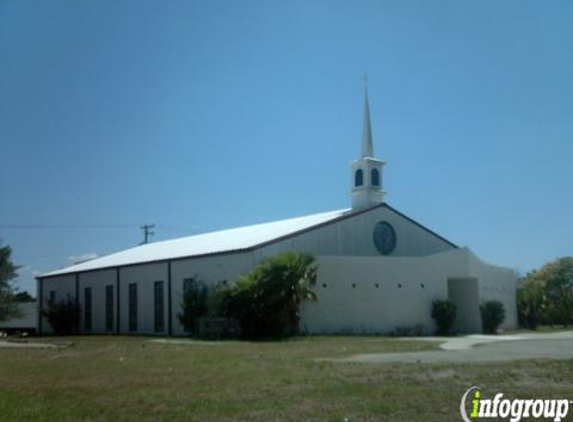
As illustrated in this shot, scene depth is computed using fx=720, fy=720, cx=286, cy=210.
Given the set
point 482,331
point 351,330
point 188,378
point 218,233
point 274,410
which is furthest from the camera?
point 218,233

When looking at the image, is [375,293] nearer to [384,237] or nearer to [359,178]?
[384,237]

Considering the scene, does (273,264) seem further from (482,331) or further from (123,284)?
(123,284)

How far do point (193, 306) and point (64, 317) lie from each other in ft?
66.3

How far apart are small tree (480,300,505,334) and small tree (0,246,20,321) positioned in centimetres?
3253

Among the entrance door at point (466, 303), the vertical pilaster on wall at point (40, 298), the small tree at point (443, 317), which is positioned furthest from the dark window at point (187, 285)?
the vertical pilaster on wall at point (40, 298)

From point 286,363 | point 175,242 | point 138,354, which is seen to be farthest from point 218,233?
point 286,363

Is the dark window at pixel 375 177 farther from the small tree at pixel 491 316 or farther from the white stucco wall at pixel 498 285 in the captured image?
the small tree at pixel 491 316

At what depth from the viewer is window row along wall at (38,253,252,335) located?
3956 cm

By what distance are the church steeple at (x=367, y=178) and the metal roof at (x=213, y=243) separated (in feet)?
3.88

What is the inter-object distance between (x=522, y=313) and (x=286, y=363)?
3467 centimetres

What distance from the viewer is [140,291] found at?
153 ft

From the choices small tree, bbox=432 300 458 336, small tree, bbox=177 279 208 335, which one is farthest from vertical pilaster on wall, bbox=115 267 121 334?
small tree, bbox=432 300 458 336

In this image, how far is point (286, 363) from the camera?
17.6 m

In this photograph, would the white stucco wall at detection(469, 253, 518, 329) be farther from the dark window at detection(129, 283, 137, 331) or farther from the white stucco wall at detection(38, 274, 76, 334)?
the white stucco wall at detection(38, 274, 76, 334)
